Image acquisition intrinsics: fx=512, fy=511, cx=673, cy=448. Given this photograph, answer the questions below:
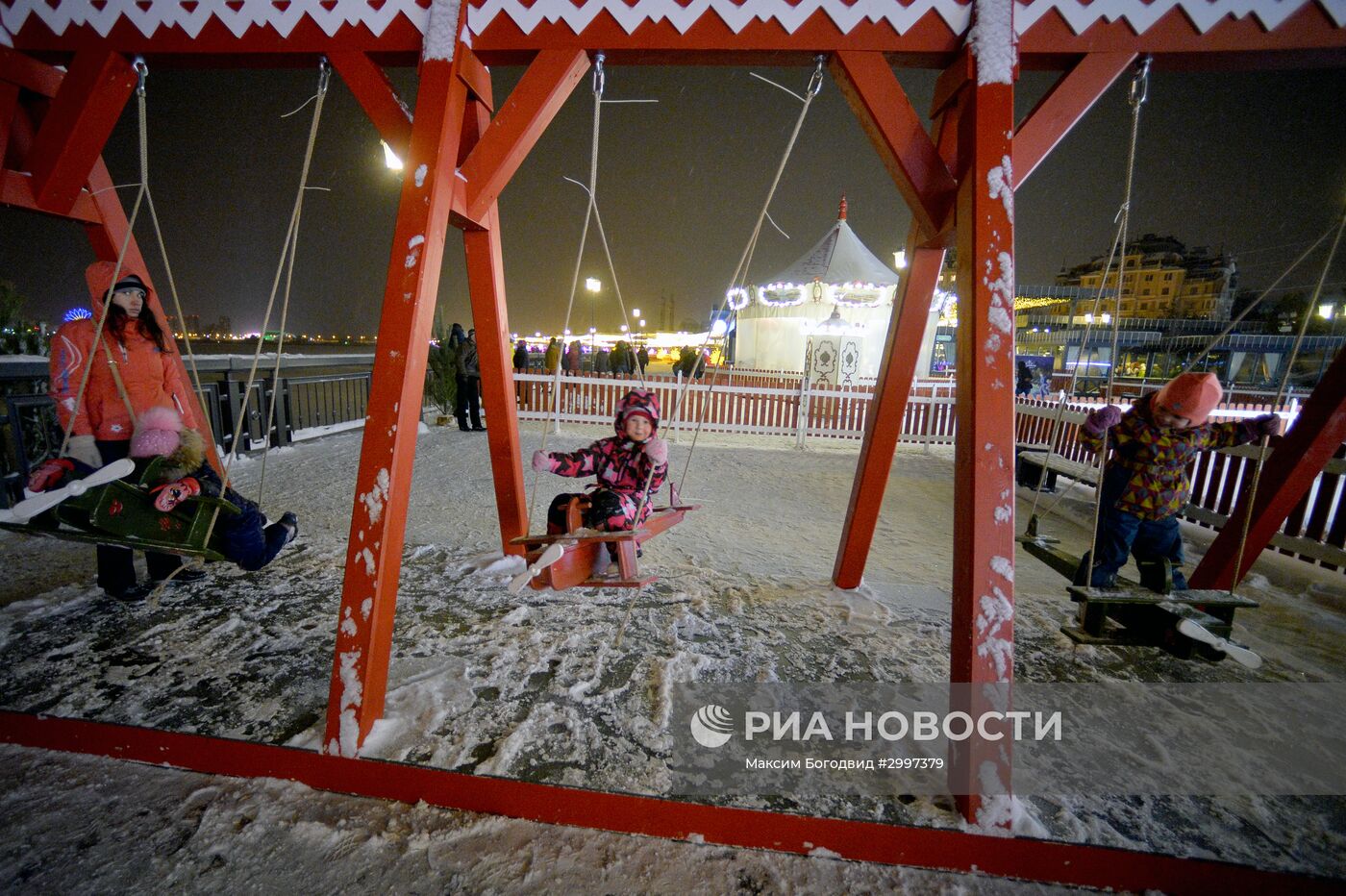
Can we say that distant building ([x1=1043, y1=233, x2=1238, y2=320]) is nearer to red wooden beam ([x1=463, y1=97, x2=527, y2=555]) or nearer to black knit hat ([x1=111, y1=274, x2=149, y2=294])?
red wooden beam ([x1=463, y1=97, x2=527, y2=555])

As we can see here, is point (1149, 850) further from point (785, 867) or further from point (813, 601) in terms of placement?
point (813, 601)

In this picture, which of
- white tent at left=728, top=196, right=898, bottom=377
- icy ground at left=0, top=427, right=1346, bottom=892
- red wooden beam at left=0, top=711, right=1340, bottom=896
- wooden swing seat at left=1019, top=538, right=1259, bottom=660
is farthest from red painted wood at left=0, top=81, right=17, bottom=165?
white tent at left=728, top=196, right=898, bottom=377

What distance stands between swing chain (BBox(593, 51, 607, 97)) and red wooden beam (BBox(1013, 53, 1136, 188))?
1825mm

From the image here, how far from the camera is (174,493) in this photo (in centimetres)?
252

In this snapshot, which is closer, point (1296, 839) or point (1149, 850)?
point (1149, 850)

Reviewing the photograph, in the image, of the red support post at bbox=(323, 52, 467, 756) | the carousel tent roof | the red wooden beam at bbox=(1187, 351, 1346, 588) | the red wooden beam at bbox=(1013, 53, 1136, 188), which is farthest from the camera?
the carousel tent roof

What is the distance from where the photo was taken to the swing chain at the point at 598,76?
2391 millimetres

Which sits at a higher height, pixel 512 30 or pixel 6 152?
pixel 512 30

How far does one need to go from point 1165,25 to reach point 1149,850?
3.06 metres

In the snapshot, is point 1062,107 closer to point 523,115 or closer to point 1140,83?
point 1140,83

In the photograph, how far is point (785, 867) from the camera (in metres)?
1.64

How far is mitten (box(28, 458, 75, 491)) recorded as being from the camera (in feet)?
8.00

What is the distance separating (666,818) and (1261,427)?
3.59 meters

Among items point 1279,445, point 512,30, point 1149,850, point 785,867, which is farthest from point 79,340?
point 1279,445
